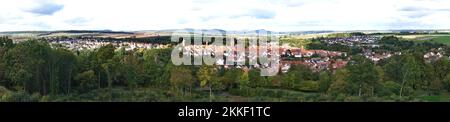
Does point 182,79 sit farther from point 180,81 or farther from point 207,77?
point 207,77

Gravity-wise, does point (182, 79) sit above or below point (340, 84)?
above

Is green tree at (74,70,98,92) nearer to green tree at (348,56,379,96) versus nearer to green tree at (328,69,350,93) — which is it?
green tree at (328,69,350,93)

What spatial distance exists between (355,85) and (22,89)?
39.4ft

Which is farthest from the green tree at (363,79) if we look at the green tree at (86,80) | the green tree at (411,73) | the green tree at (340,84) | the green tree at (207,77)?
the green tree at (86,80)

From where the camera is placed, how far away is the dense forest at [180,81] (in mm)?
18797

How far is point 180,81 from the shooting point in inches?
811

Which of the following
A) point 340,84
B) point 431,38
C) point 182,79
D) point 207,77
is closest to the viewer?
point 340,84

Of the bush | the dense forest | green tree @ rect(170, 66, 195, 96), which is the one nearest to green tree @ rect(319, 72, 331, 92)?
the dense forest

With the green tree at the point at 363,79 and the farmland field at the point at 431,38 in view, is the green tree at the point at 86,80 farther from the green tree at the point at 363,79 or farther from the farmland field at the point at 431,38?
the farmland field at the point at 431,38

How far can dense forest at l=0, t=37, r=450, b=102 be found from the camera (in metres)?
18.8

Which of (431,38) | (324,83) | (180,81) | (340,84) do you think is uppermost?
(431,38)

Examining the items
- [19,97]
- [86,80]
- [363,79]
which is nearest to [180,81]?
[86,80]
